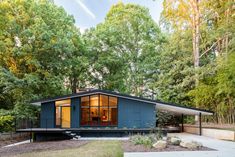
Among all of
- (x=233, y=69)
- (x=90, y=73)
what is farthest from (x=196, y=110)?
(x=90, y=73)

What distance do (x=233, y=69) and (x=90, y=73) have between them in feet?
48.0

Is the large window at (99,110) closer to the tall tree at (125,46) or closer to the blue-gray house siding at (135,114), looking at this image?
the blue-gray house siding at (135,114)

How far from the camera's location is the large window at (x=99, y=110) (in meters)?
19.8

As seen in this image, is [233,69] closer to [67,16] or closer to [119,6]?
[67,16]

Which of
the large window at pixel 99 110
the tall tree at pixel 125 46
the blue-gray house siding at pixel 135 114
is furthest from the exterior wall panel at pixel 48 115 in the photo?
the tall tree at pixel 125 46

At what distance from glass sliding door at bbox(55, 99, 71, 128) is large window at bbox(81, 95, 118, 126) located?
103 cm

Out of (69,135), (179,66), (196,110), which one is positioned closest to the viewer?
(69,135)

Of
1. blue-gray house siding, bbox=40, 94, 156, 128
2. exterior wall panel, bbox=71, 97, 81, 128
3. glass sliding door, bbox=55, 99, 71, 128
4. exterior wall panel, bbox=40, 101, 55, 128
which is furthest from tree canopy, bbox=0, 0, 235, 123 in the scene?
blue-gray house siding, bbox=40, 94, 156, 128

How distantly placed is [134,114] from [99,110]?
2360mm

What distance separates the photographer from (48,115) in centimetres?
2053

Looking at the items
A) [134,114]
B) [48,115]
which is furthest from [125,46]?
[48,115]

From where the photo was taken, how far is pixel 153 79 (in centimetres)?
2970

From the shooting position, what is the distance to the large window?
65.1 ft

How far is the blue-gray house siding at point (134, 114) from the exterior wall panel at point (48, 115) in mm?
4707
